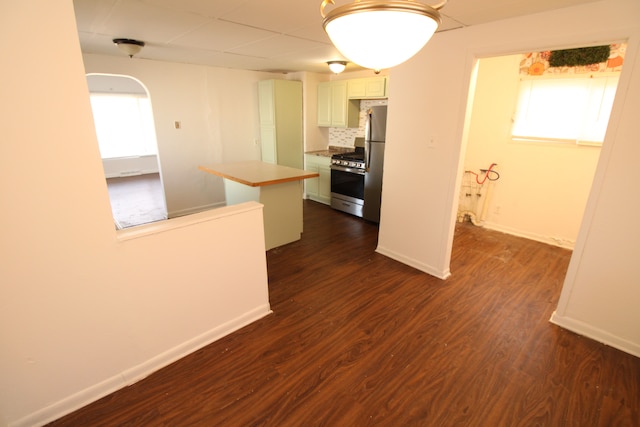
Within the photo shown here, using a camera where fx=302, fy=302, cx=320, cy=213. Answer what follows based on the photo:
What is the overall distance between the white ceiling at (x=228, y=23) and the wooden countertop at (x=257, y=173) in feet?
4.47

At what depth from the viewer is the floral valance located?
313 centimetres

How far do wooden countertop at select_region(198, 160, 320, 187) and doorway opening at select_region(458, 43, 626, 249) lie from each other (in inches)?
79.3

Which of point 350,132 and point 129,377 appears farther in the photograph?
point 350,132

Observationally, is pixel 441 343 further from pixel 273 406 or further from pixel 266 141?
pixel 266 141

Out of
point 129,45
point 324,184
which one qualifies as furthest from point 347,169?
point 129,45

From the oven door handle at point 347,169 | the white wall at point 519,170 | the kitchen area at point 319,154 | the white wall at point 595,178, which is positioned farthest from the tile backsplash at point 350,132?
the white wall at point 595,178

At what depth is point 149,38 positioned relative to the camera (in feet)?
9.78

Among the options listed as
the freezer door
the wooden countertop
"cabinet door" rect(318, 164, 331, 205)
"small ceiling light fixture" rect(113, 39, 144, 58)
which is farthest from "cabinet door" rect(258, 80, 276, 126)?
"small ceiling light fixture" rect(113, 39, 144, 58)

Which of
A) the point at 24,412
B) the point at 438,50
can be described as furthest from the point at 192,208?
the point at 438,50

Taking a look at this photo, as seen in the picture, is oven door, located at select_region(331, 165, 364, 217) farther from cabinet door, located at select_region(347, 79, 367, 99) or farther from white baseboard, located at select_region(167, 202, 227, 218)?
white baseboard, located at select_region(167, 202, 227, 218)

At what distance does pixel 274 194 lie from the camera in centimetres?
354

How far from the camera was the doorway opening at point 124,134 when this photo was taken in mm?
7162

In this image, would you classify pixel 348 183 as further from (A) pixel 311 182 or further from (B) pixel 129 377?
(B) pixel 129 377

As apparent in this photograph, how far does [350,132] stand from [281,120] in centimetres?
126
